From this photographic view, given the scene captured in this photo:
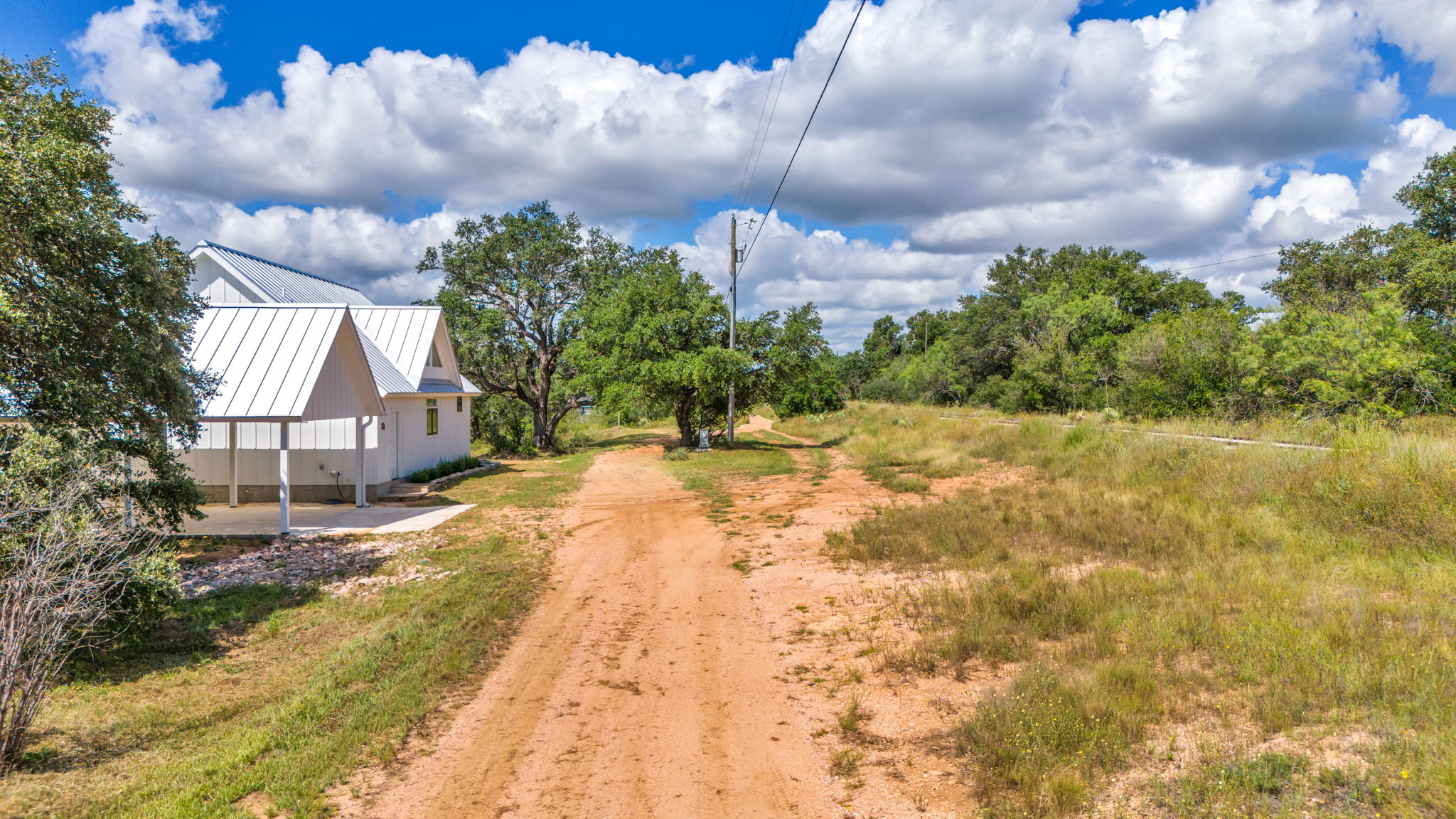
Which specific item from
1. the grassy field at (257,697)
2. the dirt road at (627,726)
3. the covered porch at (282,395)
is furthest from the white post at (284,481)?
the dirt road at (627,726)

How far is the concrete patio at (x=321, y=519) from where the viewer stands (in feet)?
43.0

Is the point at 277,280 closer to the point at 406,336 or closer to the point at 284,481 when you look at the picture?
the point at 406,336

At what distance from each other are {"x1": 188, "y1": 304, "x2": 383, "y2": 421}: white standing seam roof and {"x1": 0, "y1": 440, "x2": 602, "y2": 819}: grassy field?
4385 mm

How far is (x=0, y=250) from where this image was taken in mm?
6676

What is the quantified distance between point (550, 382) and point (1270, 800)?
106 ft

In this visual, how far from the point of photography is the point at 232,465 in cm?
1554

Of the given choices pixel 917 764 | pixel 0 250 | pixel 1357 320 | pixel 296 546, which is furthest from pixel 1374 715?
pixel 1357 320

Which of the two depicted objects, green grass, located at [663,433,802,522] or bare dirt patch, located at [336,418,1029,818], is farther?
green grass, located at [663,433,802,522]

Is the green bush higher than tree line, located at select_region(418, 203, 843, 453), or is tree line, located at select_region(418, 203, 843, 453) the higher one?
tree line, located at select_region(418, 203, 843, 453)

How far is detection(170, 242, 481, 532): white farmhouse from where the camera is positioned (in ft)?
42.9

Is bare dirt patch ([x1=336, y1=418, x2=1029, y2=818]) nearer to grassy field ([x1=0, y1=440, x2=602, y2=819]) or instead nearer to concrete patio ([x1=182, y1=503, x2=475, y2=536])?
grassy field ([x1=0, y1=440, x2=602, y2=819])

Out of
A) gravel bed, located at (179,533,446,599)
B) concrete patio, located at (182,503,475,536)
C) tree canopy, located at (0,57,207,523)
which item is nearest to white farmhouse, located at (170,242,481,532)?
concrete patio, located at (182,503,475,536)

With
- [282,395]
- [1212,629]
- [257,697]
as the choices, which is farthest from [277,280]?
[1212,629]

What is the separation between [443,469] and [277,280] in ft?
23.0
